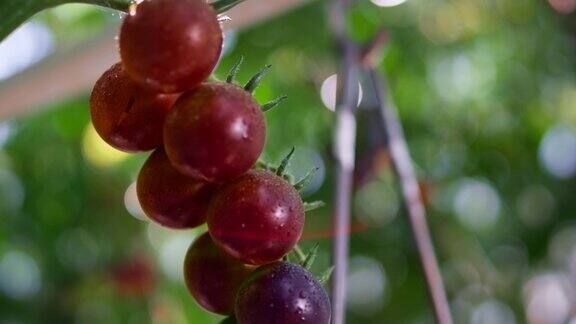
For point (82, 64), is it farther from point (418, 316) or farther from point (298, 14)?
point (418, 316)

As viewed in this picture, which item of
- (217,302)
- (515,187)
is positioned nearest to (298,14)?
(515,187)

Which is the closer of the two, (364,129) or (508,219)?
(364,129)

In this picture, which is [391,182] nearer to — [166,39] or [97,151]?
[97,151]

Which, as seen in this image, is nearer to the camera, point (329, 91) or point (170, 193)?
point (170, 193)

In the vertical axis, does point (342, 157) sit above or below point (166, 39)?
below

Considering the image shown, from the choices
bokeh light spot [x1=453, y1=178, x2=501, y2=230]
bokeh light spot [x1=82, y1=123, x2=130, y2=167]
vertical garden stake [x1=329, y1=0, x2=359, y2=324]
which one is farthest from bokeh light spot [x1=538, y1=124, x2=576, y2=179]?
vertical garden stake [x1=329, y1=0, x2=359, y2=324]

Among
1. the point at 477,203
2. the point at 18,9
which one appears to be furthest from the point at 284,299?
the point at 477,203

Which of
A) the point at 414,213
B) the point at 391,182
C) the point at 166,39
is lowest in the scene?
the point at 391,182

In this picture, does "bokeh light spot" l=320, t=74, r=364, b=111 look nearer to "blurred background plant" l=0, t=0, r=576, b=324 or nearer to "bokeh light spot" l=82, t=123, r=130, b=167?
"blurred background plant" l=0, t=0, r=576, b=324

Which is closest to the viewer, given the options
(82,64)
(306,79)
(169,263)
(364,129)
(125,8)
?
(125,8)
